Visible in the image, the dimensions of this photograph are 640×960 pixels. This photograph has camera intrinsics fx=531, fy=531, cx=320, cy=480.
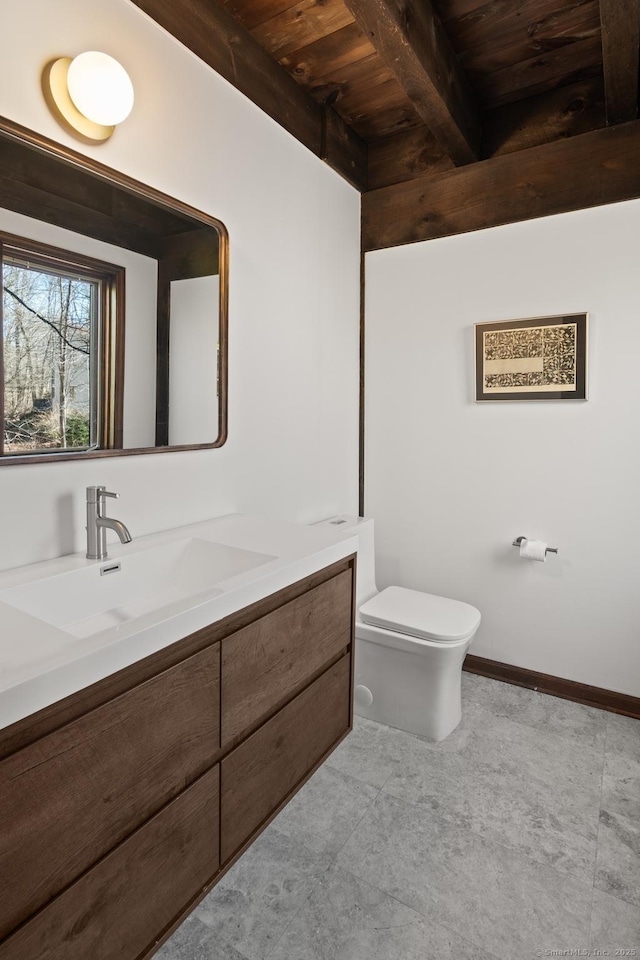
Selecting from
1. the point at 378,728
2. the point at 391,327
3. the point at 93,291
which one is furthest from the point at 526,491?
the point at 93,291

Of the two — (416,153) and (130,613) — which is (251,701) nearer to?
(130,613)

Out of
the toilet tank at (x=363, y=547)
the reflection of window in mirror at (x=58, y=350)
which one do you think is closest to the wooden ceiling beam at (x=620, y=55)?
the reflection of window in mirror at (x=58, y=350)

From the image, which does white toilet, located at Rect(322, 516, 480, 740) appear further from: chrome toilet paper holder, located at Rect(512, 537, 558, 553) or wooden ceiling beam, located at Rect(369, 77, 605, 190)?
wooden ceiling beam, located at Rect(369, 77, 605, 190)

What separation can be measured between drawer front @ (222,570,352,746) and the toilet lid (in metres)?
0.43

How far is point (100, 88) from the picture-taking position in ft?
4.19

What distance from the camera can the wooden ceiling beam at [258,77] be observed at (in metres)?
1.60

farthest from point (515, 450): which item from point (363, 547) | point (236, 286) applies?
point (236, 286)

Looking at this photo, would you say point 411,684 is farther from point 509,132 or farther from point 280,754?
point 509,132

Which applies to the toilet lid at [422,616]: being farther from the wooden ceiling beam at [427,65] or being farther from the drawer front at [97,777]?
the wooden ceiling beam at [427,65]

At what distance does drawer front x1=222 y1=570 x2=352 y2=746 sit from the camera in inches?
44.9

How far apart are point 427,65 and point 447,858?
2.43m

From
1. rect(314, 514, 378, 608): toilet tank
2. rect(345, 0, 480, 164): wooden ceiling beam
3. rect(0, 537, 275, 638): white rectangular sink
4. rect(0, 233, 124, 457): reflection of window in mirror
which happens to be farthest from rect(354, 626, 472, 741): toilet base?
rect(345, 0, 480, 164): wooden ceiling beam

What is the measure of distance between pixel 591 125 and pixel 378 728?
2.53 meters

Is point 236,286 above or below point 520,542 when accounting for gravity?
above
